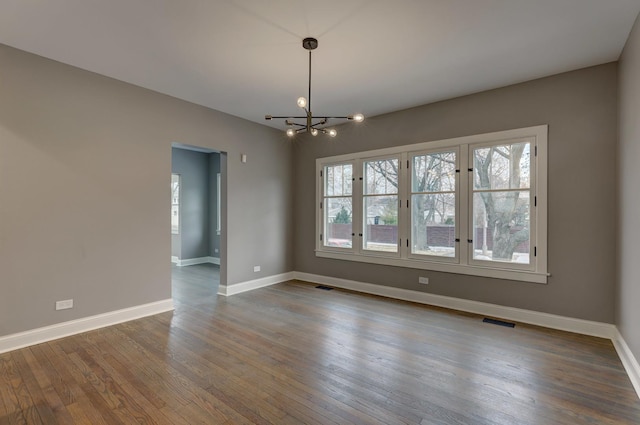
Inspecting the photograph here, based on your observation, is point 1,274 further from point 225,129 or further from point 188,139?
point 225,129

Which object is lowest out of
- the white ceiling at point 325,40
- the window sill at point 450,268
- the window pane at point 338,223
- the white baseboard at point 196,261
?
the white baseboard at point 196,261

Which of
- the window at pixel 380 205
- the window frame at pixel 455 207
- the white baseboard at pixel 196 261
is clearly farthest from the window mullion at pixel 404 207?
the white baseboard at pixel 196 261

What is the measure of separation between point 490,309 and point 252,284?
377 centimetres

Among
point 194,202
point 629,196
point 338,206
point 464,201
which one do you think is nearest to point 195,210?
point 194,202

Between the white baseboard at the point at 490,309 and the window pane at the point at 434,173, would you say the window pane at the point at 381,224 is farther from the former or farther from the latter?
the white baseboard at the point at 490,309

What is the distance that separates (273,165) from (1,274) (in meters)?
4.01

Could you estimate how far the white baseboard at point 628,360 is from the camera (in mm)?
2445

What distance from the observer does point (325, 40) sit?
298cm

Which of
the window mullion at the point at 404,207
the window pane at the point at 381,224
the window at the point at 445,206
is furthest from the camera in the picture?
the window pane at the point at 381,224

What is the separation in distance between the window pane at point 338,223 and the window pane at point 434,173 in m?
1.36

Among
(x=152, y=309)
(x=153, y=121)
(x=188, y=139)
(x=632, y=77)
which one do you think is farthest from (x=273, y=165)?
(x=632, y=77)

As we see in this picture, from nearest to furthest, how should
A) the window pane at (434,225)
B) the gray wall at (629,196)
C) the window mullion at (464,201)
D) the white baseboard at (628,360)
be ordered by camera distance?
the white baseboard at (628,360) < the gray wall at (629,196) < the window mullion at (464,201) < the window pane at (434,225)

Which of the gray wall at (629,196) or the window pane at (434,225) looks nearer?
the gray wall at (629,196)

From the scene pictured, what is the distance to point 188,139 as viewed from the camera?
15.1ft
